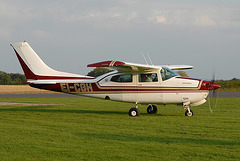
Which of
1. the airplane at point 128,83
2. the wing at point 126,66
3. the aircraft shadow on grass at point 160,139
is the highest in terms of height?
the wing at point 126,66

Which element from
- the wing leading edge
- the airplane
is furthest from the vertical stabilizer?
the wing leading edge

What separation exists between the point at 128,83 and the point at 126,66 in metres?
1.32

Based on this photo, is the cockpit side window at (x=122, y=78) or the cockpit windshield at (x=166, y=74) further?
the cockpit side window at (x=122, y=78)

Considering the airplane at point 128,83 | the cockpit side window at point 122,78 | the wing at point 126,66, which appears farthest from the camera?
the cockpit side window at point 122,78

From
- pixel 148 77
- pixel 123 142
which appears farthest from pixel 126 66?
pixel 123 142

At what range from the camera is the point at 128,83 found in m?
16.1

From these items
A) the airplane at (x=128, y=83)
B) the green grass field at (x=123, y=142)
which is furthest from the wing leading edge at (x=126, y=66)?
the green grass field at (x=123, y=142)

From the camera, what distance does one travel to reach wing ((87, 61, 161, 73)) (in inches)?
548

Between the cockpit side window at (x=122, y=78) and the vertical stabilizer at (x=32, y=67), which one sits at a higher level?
the vertical stabilizer at (x=32, y=67)

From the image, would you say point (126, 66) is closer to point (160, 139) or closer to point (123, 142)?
point (160, 139)

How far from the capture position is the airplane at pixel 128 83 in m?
15.0

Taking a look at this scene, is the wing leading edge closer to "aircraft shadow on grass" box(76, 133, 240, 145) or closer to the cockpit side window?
the cockpit side window

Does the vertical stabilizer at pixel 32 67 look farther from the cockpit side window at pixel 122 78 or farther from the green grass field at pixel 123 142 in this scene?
the green grass field at pixel 123 142

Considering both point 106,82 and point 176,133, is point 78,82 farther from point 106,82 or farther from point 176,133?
point 176,133
